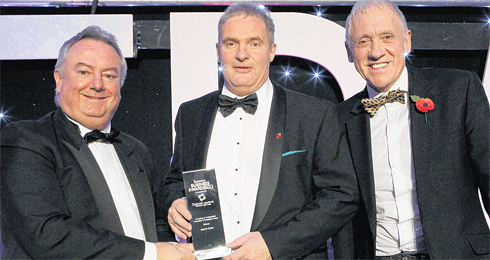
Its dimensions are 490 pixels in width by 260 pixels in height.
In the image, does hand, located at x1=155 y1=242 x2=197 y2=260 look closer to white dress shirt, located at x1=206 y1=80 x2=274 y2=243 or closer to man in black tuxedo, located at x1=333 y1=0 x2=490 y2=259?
white dress shirt, located at x1=206 y1=80 x2=274 y2=243

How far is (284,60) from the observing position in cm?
437

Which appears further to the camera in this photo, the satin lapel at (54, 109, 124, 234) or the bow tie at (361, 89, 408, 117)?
the bow tie at (361, 89, 408, 117)

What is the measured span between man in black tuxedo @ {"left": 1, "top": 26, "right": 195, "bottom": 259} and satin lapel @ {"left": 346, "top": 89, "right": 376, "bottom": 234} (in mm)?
1134

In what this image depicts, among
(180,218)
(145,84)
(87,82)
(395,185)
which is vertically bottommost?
(180,218)

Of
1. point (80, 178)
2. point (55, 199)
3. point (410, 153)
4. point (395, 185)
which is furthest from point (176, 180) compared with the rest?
point (410, 153)

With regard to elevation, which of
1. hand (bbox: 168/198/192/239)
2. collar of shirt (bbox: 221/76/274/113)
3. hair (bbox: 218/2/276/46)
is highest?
hair (bbox: 218/2/276/46)

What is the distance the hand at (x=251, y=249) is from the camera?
2389 millimetres

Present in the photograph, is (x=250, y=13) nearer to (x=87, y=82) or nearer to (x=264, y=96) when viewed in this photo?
(x=264, y=96)

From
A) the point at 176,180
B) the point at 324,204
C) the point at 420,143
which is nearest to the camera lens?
the point at 324,204

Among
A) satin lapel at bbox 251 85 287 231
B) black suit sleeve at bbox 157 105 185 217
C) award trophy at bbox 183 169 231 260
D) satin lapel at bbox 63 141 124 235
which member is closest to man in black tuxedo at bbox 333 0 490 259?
satin lapel at bbox 251 85 287 231

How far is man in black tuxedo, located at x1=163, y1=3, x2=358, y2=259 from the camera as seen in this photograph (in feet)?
8.17

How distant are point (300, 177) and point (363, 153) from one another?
1.56 feet

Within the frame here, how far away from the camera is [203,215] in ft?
8.07

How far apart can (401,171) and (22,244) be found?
2208mm
